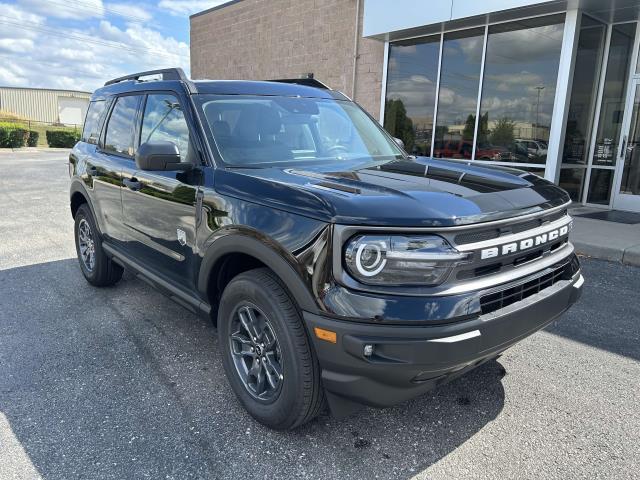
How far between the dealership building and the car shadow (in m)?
7.30

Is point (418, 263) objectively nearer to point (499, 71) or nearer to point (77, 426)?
point (77, 426)

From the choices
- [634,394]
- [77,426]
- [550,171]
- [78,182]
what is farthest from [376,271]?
[550,171]

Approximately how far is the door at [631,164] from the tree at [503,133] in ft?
6.53

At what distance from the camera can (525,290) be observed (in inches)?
96.3

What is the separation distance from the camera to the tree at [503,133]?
9672 millimetres

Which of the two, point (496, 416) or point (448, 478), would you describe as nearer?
point (448, 478)

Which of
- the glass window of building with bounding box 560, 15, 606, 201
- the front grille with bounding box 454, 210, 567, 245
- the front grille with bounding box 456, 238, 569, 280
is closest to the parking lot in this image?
the front grille with bounding box 456, 238, 569, 280

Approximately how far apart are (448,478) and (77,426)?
6.51ft

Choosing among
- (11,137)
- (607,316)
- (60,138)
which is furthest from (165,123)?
(60,138)

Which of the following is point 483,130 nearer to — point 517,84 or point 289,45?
point 517,84

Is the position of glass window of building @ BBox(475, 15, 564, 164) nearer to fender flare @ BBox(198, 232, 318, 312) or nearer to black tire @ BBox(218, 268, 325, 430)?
fender flare @ BBox(198, 232, 318, 312)

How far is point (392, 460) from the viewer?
2.44m

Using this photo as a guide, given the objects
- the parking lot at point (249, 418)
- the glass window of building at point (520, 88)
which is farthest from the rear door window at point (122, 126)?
the glass window of building at point (520, 88)

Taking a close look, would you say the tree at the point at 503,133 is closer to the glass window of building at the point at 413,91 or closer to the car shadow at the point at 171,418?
the glass window of building at the point at 413,91
